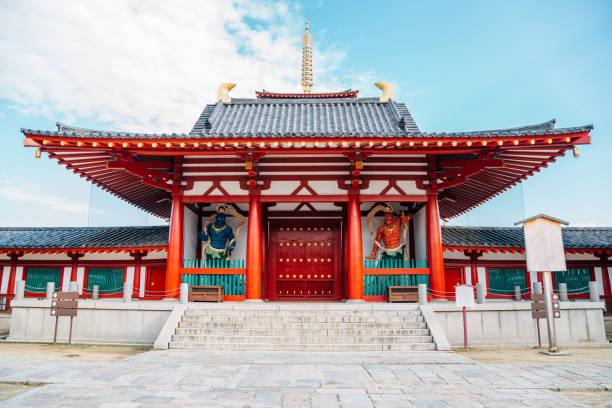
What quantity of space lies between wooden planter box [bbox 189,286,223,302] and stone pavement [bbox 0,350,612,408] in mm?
3645

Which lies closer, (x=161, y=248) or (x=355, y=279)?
(x=355, y=279)

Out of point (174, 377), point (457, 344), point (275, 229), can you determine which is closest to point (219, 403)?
point (174, 377)

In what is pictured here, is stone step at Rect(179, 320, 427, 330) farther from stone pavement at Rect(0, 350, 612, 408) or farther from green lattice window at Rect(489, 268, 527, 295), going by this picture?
green lattice window at Rect(489, 268, 527, 295)

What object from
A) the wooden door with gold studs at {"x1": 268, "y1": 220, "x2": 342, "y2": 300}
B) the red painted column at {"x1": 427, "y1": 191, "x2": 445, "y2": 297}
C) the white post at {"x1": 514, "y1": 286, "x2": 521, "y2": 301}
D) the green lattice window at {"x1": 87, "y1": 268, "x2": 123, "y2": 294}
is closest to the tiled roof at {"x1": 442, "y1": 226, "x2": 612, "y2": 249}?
the white post at {"x1": 514, "y1": 286, "x2": 521, "y2": 301}

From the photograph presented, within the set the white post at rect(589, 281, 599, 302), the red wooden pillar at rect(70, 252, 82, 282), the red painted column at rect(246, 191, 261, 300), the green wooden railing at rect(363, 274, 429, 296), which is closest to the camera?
the white post at rect(589, 281, 599, 302)

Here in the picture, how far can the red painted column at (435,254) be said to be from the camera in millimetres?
11305

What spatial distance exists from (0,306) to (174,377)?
13.2 m

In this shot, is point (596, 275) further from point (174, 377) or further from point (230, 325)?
point (174, 377)

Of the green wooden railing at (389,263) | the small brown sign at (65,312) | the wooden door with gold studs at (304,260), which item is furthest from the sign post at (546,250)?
the small brown sign at (65,312)

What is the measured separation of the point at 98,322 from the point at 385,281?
8.47 m

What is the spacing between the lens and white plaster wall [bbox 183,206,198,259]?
1275 cm

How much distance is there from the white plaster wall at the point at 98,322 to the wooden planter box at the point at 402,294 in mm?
6444

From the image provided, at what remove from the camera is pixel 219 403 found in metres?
4.88

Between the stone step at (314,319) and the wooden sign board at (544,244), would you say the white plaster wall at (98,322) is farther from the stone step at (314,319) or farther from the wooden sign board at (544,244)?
the wooden sign board at (544,244)
